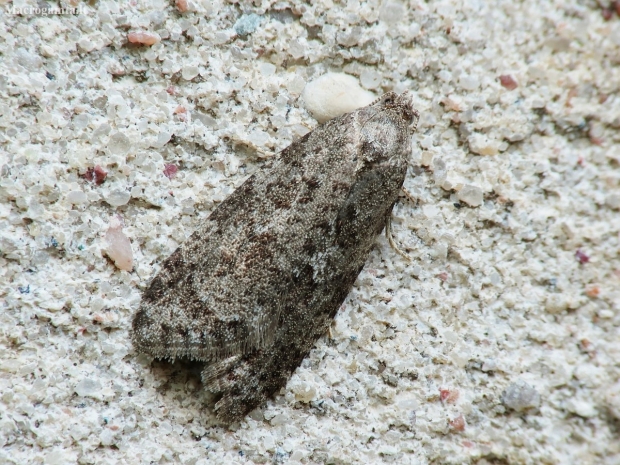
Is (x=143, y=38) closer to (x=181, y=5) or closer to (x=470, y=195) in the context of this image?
(x=181, y=5)

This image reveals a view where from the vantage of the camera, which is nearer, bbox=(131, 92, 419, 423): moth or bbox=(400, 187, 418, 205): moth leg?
bbox=(131, 92, 419, 423): moth

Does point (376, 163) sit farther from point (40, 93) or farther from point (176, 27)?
point (40, 93)

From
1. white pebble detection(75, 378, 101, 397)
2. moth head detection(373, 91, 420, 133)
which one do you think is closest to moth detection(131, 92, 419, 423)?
moth head detection(373, 91, 420, 133)

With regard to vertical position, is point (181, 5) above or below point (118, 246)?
above

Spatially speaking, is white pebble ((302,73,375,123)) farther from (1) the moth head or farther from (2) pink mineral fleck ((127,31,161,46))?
(2) pink mineral fleck ((127,31,161,46))

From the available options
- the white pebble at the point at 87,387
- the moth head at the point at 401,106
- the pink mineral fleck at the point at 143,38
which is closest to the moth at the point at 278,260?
the moth head at the point at 401,106

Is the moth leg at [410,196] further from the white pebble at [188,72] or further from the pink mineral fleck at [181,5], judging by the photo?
the pink mineral fleck at [181,5]

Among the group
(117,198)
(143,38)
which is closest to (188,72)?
(143,38)
